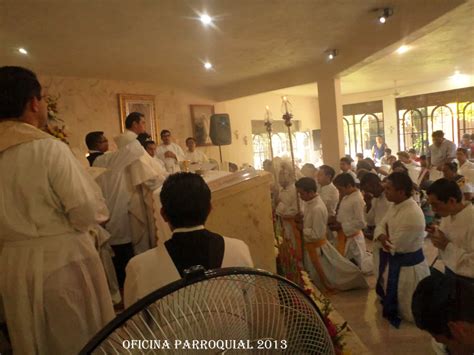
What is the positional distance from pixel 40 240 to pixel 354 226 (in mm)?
3799

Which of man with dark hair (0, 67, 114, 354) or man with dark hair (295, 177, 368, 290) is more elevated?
man with dark hair (0, 67, 114, 354)

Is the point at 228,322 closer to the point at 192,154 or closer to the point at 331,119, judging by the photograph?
the point at 331,119

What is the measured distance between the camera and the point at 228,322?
25.2 inches

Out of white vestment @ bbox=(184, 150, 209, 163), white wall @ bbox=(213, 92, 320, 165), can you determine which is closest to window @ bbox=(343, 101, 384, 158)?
white wall @ bbox=(213, 92, 320, 165)

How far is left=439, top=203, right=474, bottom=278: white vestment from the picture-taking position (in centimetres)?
257

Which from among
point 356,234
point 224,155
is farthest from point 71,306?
point 224,155

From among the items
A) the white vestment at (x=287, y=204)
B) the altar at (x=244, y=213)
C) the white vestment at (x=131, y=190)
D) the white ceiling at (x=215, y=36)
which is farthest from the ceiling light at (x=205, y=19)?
the altar at (x=244, y=213)

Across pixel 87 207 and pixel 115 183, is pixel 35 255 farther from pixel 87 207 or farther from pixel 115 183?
pixel 115 183

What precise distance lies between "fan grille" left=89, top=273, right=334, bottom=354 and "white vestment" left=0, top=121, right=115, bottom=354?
3.52 feet

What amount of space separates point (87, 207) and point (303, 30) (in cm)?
432

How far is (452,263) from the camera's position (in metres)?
2.64

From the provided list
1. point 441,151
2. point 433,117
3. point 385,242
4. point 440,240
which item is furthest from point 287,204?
point 433,117

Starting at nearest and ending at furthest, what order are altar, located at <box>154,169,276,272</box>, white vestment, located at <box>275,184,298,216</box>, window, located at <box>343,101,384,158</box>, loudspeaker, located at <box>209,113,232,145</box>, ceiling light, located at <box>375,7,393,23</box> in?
altar, located at <box>154,169,276,272</box>
ceiling light, located at <box>375,7,393,23</box>
white vestment, located at <box>275,184,298,216</box>
loudspeaker, located at <box>209,113,232,145</box>
window, located at <box>343,101,384,158</box>

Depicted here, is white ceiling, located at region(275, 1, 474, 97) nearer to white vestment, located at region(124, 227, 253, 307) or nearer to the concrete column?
the concrete column
